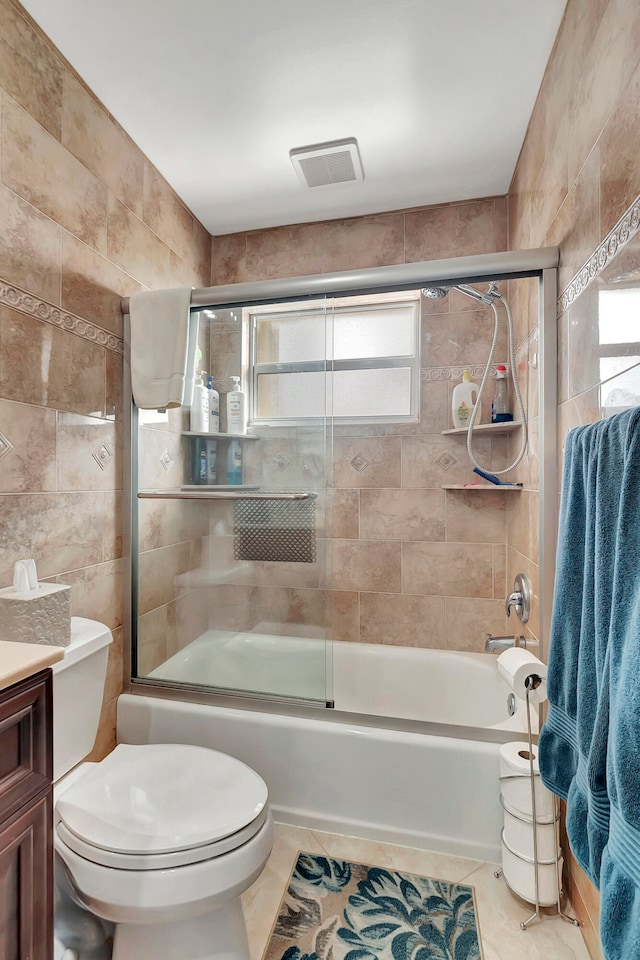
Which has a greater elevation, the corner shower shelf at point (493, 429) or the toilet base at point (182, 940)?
the corner shower shelf at point (493, 429)

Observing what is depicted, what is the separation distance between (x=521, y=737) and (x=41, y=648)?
1373mm

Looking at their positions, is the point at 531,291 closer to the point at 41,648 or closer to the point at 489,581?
the point at 489,581

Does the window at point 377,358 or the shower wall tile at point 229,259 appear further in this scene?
the shower wall tile at point 229,259

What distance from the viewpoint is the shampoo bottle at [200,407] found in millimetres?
1744

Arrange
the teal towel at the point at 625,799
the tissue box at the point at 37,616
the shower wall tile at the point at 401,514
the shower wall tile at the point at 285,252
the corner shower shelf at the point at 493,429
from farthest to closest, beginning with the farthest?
1. the shower wall tile at the point at 285,252
2. the shower wall tile at the point at 401,514
3. the corner shower shelf at the point at 493,429
4. the tissue box at the point at 37,616
5. the teal towel at the point at 625,799

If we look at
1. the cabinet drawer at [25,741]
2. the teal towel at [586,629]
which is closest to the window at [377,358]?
the teal towel at [586,629]

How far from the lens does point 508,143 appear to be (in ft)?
5.94

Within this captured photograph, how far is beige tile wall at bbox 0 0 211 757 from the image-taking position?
128 centimetres

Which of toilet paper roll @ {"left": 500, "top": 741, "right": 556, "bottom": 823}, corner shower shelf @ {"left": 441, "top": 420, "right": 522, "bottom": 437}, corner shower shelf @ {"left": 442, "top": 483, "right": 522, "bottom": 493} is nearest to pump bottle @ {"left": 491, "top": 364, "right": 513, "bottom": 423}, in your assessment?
corner shower shelf @ {"left": 441, "top": 420, "right": 522, "bottom": 437}

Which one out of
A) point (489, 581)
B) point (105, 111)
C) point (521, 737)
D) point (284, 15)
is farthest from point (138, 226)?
point (521, 737)

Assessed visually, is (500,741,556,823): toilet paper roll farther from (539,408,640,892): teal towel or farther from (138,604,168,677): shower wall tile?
(138,604,168,677): shower wall tile

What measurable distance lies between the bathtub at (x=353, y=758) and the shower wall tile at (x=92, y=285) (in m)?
1.24

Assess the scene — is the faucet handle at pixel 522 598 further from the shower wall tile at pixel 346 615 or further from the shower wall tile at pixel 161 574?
the shower wall tile at pixel 161 574

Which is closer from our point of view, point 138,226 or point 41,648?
point 41,648
